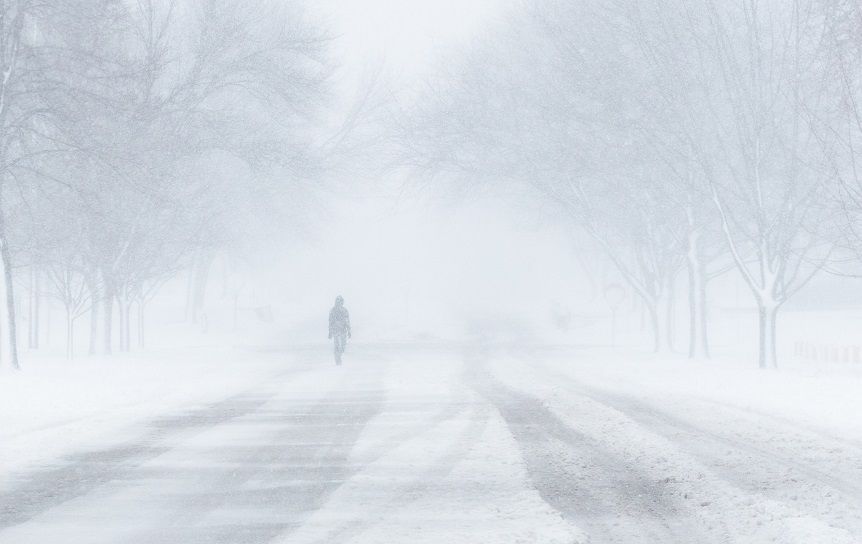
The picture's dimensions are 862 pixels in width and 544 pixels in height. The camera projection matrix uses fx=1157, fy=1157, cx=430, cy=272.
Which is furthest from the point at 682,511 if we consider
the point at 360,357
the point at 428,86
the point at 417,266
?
the point at 417,266

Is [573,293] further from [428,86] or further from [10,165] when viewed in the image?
[10,165]

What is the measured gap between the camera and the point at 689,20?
953 inches

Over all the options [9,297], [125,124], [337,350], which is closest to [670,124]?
[337,350]

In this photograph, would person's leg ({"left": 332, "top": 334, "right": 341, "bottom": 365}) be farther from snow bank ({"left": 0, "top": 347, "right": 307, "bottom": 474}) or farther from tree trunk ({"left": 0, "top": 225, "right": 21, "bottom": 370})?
tree trunk ({"left": 0, "top": 225, "right": 21, "bottom": 370})

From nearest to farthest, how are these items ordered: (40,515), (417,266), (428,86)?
(40,515) < (428,86) < (417,266)

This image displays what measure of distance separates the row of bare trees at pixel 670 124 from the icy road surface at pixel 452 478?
28.1ft

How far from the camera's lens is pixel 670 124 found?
26766mm

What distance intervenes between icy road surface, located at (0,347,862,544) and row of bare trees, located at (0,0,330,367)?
8.71 m

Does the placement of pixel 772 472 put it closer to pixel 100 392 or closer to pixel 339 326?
pixel 100 392

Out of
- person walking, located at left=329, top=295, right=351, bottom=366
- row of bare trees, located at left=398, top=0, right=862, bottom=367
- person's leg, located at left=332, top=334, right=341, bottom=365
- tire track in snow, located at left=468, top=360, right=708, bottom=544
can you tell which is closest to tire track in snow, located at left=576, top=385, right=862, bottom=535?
tire track in snow, located at left=468, top=360, right=708, bottom=544

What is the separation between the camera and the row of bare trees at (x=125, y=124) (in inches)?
858

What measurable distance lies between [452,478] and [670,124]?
61.8 ft

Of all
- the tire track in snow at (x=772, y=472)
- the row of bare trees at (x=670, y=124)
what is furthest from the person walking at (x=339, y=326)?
the tire track in snow at (x=772, y=472)

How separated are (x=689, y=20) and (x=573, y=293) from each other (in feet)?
210
